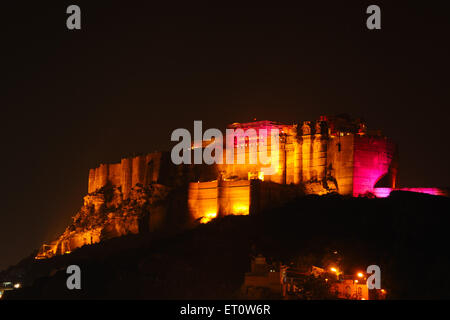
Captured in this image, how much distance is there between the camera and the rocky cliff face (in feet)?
355

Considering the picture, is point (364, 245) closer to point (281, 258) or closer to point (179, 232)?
point (281, 258)

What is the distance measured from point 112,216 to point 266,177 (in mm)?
25345

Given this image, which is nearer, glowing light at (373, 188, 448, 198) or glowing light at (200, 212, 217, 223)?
glowing light at (373, 188, 448, 198)

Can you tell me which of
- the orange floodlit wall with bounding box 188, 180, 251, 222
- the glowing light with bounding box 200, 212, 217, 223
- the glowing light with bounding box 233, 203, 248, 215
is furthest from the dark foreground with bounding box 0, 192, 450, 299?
the orange floodlit wall with bounding box 188, 180, 251, 222

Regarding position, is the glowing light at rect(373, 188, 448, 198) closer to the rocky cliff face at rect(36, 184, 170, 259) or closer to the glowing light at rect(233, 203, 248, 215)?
the glowing light at rect(233, 203, 248, 215)

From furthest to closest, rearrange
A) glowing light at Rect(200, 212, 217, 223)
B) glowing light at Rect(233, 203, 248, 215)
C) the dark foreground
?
glowing light at Rect(200, 212, 217, 223) → glowing light at Rect(233, 203, 248, 215) → the dark foreground

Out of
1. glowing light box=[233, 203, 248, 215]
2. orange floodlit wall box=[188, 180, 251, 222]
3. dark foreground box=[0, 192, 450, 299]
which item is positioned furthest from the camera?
orange floodlit wall box=[188, 180, 251, 222]

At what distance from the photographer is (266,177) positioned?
4033 inches

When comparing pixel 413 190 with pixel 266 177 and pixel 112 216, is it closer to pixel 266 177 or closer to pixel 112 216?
pixel 266 177

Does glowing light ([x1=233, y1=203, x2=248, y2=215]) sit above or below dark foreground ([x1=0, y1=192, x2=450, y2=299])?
above

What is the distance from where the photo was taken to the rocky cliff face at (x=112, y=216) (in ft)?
355

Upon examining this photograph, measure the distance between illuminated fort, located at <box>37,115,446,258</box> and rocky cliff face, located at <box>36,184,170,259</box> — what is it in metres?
0.18

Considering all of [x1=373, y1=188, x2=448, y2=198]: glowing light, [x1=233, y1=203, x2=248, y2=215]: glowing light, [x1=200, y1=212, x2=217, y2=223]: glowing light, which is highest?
→ [x1=373, y1=188, x2=448, y2=198]: glowing light

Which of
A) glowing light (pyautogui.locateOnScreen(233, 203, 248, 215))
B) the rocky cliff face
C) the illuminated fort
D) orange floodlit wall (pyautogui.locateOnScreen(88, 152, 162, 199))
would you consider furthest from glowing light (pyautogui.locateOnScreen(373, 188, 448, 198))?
orange floodlit wall (pyautogui.locateOnScreen(88, 152, 162, 199))
